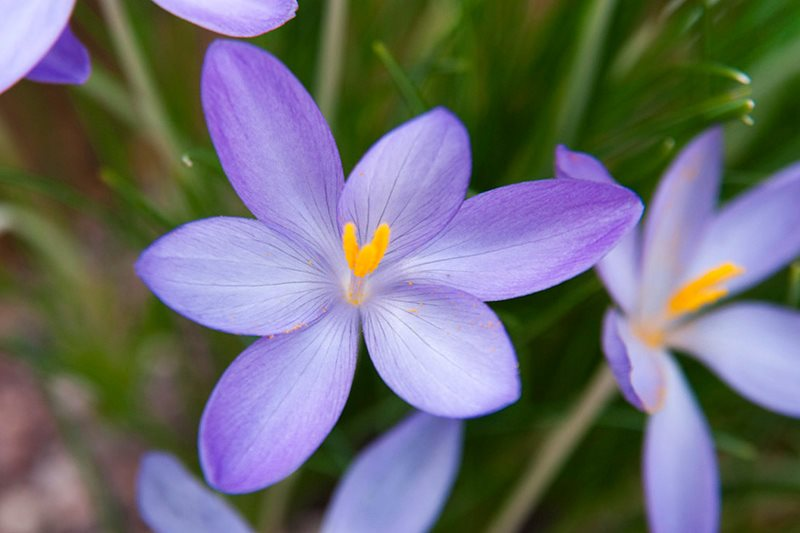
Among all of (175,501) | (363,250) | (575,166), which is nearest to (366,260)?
(363,250)

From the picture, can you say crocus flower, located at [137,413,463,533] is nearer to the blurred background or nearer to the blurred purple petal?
the blurred background

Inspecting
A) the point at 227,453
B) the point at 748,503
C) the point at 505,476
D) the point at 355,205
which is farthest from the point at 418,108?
the point at 748,503

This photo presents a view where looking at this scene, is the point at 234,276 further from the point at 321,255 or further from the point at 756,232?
the point at 756,232

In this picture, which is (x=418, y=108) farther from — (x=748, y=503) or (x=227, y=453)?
(x=748, y=503)

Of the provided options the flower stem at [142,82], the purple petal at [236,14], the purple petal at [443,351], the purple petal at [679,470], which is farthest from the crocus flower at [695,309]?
the flower stem at [142,82]

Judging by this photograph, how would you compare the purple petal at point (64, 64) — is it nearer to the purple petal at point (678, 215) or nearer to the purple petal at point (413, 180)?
the purple petal at point (413, 180)
